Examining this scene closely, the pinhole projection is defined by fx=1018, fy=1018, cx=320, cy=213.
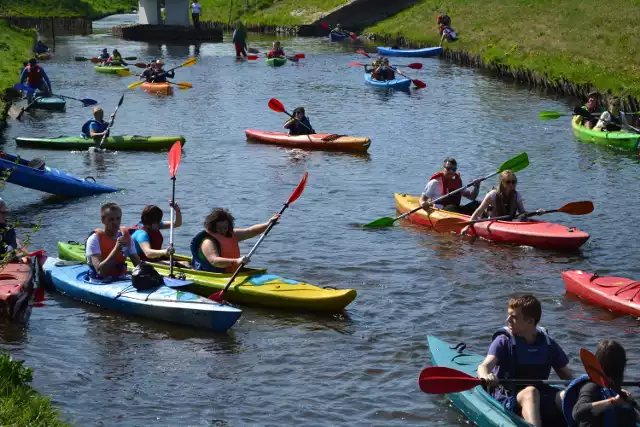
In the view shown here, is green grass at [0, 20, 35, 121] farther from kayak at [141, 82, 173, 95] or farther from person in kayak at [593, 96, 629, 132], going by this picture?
person in kayak at [593, 96, 629, 132]

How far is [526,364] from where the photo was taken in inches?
315

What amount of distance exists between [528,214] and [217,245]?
17.1ft

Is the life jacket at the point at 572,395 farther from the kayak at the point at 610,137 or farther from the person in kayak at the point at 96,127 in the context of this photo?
the person in kayak at the point at 96,127

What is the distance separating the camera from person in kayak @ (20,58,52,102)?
28.2 meters

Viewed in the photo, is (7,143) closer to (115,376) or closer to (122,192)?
(122,192)

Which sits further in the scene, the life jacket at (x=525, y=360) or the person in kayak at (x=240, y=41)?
the person in kayak at (x=240, y=41)

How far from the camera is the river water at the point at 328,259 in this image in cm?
988

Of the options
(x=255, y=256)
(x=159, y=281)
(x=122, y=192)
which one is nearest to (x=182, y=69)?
(x=122, y=192)

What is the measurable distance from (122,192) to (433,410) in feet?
35.0

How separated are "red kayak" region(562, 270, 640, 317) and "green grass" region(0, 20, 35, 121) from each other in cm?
1725

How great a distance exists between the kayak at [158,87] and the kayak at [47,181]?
1470cm

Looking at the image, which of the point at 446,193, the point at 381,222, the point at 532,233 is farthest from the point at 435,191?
the point at 532,233

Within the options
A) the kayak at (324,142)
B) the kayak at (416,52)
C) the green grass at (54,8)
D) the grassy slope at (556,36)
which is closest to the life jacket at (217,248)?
the kayak at (324,142)

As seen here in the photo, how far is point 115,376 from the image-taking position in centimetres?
1028
